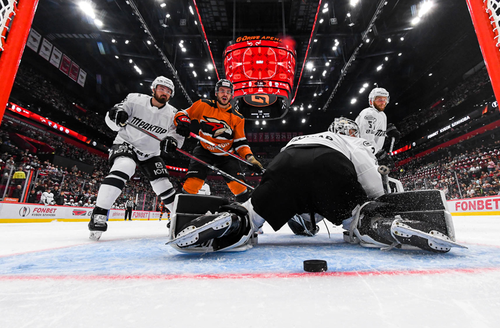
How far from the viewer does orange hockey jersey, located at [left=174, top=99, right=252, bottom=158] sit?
2.93 meters

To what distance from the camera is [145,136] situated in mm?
2619

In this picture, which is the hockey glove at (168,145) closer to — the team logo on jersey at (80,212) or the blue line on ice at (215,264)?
the blue line on ice at (215,264)

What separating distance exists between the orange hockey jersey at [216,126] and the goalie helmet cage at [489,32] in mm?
2116

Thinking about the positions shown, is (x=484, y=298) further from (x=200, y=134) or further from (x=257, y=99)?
(x=257, y=99)

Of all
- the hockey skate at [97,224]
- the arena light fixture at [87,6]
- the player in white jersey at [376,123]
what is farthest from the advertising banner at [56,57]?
the player in white jersey at [376,123]

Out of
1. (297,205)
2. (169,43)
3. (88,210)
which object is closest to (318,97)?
(169,43)

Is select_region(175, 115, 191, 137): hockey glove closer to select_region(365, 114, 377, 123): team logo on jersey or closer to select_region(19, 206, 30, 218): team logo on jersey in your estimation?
select_region(365, 114, 377, 123): team logo on jersey

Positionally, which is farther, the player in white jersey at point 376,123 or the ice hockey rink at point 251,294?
the player in white jersey at point 376,123

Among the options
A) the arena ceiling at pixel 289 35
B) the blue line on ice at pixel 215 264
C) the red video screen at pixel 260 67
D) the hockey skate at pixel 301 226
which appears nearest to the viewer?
the blue line on ice at pixel 215 264

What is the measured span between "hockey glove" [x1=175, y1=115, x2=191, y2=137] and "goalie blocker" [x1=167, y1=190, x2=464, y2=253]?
1.39m

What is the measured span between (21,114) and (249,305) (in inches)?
680

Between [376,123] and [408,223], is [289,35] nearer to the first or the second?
[376,123]

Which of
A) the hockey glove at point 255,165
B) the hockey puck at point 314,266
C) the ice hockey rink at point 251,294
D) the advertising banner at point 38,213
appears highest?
the hockey glove at point 255,165

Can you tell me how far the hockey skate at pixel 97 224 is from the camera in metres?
2.17
